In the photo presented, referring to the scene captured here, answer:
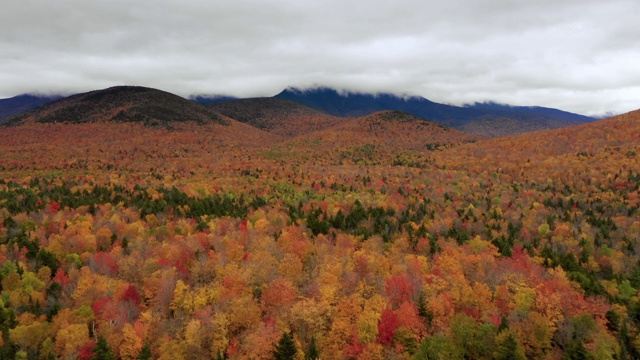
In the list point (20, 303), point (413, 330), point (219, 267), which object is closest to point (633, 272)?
point (413, 330)

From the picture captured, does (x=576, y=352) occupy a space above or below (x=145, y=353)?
above

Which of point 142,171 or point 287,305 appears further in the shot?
point 142,171

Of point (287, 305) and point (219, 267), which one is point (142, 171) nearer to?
point (219, 267)

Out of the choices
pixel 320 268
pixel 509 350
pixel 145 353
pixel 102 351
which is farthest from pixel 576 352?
pixel 102 351

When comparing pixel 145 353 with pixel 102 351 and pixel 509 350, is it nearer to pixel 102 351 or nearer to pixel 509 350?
pixel 102 351

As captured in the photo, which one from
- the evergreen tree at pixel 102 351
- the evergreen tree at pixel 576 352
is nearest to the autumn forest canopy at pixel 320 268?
the evergreen tree at pixel 102 351

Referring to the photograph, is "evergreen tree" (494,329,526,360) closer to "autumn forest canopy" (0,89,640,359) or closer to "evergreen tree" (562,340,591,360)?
"autumn forest canopy" (0,89,640,359)

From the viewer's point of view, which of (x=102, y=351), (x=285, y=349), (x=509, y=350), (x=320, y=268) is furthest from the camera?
(x=320, y=268)

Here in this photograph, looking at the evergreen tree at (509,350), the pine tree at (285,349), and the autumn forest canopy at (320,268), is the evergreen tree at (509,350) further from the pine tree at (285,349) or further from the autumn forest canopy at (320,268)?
the pine tree at (285,349)
